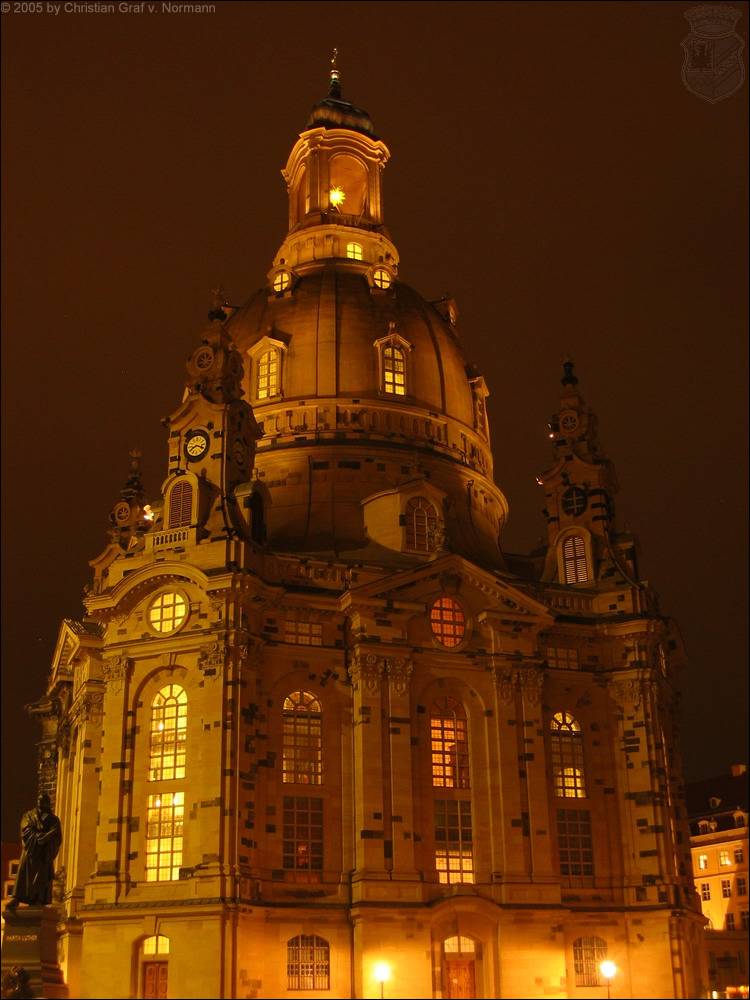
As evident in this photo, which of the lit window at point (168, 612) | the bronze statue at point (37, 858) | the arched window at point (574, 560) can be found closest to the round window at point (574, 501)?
the arched window at point (574, 560)

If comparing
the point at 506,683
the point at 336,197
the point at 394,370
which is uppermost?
the point at 336,197

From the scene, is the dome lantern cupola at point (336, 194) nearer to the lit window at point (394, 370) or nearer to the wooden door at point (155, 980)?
the lit window at point (394, 370)

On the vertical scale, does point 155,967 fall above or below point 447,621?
below

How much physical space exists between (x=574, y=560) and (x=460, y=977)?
20714mm

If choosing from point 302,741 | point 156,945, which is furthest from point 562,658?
point 156,945

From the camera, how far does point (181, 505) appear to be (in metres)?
55.1

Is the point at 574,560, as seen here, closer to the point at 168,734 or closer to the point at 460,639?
the point at 460,639

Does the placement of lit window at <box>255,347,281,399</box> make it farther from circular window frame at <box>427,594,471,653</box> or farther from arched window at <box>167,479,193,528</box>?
circular window frame at <box>427,594,471,653</box>

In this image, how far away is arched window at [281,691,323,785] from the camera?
52.1 metres

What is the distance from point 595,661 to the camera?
193 ft

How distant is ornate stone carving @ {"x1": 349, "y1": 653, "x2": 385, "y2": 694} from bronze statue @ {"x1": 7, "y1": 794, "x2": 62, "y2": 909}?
13.5m

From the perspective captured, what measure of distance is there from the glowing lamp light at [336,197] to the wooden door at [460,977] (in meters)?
43.0

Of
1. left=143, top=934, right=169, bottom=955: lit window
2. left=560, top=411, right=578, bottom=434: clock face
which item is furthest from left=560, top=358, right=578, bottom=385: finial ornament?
left=143, top=934, right=169, bottom=955: lit window

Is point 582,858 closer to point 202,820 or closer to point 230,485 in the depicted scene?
point 202,820
